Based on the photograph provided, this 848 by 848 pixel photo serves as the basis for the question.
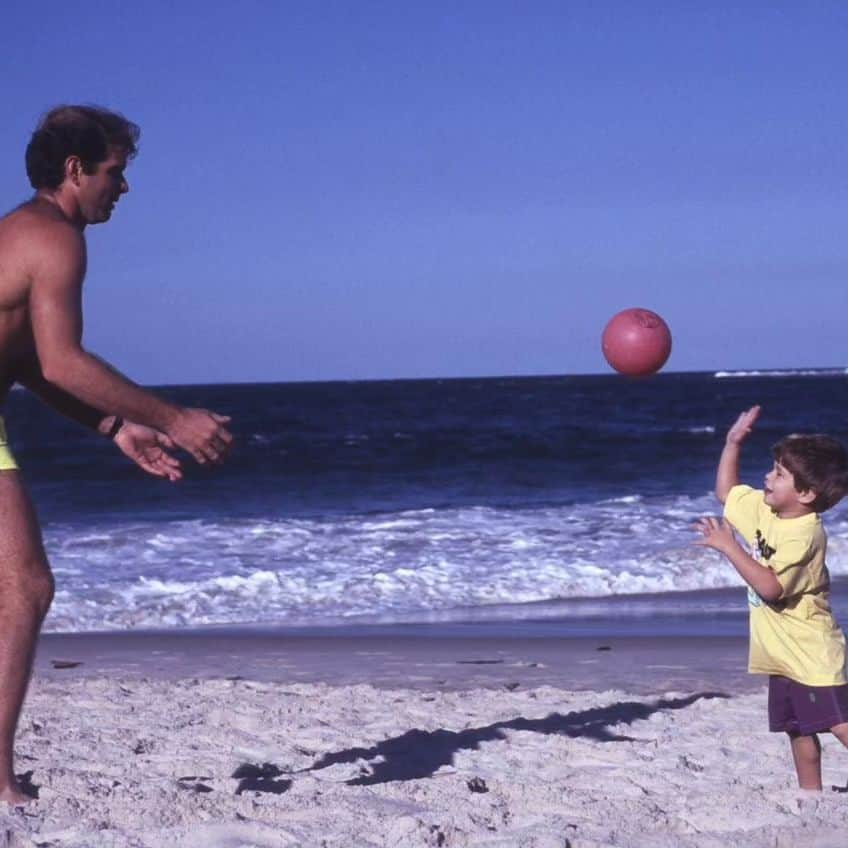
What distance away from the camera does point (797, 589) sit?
429 centimetres

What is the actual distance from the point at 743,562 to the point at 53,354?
1930 millimetres

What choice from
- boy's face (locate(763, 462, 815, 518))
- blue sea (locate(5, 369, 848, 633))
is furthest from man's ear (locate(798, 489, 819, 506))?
blue sea (locate(5, 369, 848, 633))

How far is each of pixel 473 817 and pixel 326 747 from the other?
1136mm

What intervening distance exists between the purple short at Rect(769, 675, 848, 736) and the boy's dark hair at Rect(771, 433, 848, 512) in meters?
0.55

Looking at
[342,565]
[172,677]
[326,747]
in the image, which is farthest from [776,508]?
[342,565]

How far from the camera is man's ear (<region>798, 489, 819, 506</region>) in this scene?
426cm

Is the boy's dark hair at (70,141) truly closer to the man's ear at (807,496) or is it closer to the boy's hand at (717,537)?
the boy's hand at (717,537)

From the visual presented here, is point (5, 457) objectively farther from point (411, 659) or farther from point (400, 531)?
point (400, 531)

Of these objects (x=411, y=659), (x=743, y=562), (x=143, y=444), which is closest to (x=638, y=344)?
(x=743, y=562)

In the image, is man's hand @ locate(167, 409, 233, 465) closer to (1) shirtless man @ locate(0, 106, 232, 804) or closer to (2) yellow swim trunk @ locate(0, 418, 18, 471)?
(1) shirtless man @ locate(0, 106, 232, 804)

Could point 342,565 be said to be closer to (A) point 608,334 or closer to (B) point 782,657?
(A) point 608,334

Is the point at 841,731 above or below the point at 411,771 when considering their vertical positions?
above

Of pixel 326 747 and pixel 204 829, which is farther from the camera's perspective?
pixel 326 747

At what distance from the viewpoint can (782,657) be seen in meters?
4.34
